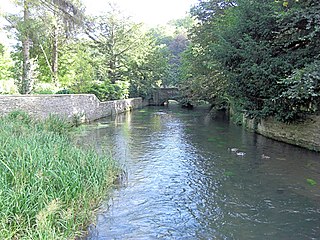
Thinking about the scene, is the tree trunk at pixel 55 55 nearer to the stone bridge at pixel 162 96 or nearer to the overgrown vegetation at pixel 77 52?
the overgrown vegetation at pixel 77 52

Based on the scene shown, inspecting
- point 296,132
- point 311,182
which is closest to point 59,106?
point 296,132

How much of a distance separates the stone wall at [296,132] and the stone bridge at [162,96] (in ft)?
75.7

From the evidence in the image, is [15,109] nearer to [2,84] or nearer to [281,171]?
[2,84]

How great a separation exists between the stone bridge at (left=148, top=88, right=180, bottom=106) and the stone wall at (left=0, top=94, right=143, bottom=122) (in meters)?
15.3

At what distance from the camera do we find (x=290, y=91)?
720 cm

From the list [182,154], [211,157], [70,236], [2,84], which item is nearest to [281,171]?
[211,157]

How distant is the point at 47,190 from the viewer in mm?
3723

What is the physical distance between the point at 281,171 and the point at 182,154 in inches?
104

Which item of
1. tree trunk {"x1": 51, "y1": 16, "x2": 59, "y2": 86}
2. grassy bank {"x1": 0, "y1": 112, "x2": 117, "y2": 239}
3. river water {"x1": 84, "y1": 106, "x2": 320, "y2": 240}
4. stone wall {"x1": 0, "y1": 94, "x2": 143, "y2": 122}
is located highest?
tree trunk {"x1": 51, "y1": 16, "x2": 59, "y2": 86}

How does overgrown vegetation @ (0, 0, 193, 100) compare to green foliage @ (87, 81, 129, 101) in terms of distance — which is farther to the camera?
green foliage @ (87, 81, 129, 101)

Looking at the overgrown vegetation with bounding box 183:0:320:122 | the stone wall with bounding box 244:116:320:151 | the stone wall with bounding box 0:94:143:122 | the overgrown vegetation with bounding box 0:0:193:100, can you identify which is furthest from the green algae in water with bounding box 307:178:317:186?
the overgrown vegetation with bounding box 0:0:193:100

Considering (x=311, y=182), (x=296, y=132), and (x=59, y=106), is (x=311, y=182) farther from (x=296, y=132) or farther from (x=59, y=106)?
(x=59, y=106)

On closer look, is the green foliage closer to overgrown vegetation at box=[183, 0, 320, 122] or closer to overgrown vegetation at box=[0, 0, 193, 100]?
overgrown vegetation at box=[0, 0, 193, 100]

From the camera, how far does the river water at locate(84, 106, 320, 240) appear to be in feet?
12.6
